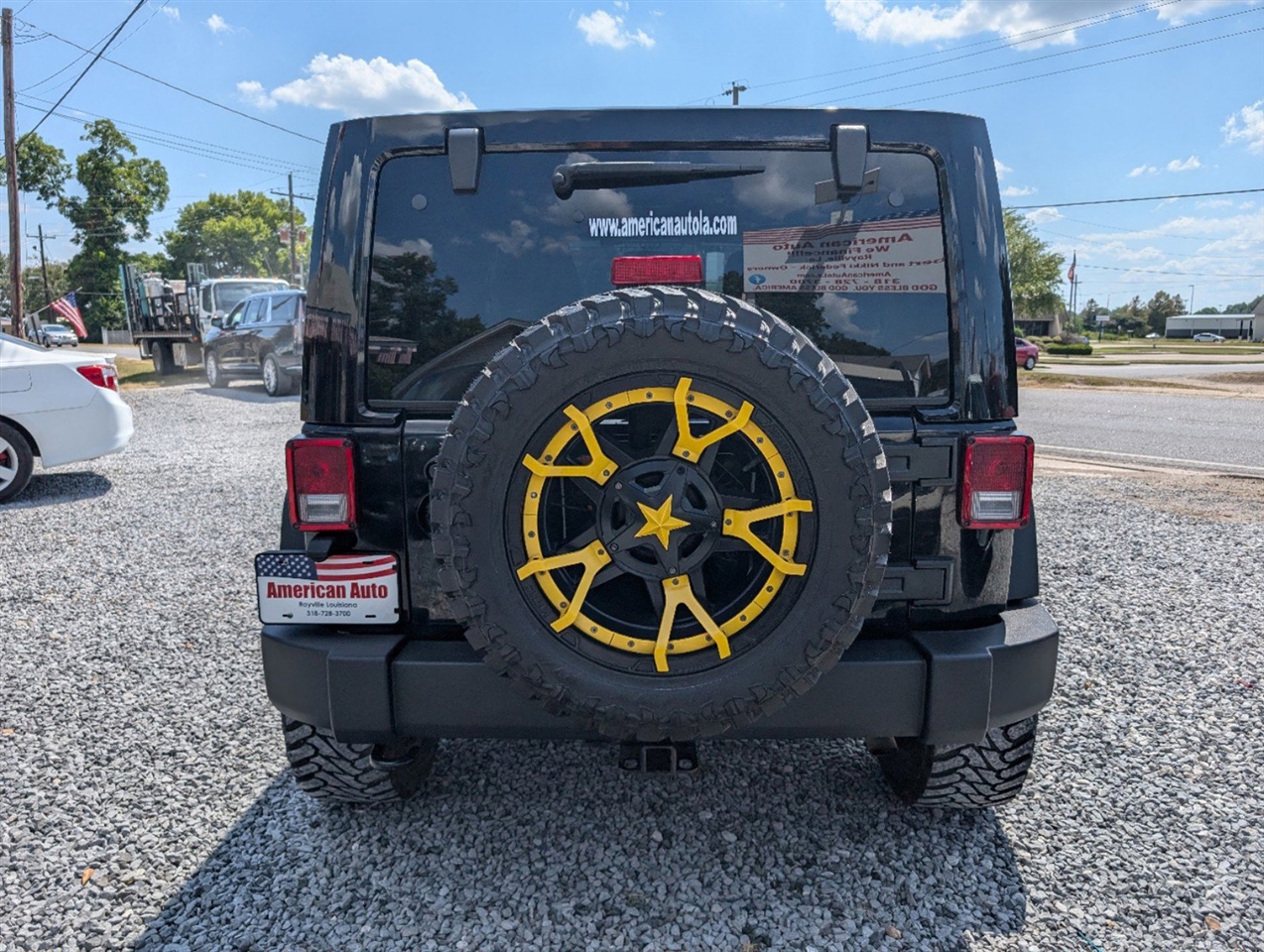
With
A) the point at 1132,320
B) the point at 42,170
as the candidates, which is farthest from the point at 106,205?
the point at 1132,320

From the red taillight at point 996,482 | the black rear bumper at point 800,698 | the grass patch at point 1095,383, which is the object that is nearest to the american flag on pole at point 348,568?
the black rear bumper at point 800,698

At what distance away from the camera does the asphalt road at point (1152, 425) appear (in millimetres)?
10914

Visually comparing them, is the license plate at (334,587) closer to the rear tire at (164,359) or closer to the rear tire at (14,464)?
the rear tire at (14,464)

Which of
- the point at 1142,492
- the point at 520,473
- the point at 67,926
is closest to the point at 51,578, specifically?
the point at 67,926

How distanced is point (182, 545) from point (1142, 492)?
8.14 m

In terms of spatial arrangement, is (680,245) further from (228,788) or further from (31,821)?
(31,821)

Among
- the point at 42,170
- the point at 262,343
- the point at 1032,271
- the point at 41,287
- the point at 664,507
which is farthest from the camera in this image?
the point at 41,287

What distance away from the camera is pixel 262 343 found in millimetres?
17047

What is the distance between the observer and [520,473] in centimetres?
194

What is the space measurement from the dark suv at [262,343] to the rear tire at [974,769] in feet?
49.5

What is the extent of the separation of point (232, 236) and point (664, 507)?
365ft

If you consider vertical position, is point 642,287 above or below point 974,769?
above

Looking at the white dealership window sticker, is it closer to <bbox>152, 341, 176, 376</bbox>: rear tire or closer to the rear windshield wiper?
the rear windshield wiper

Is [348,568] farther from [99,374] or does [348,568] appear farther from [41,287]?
[41,287]
